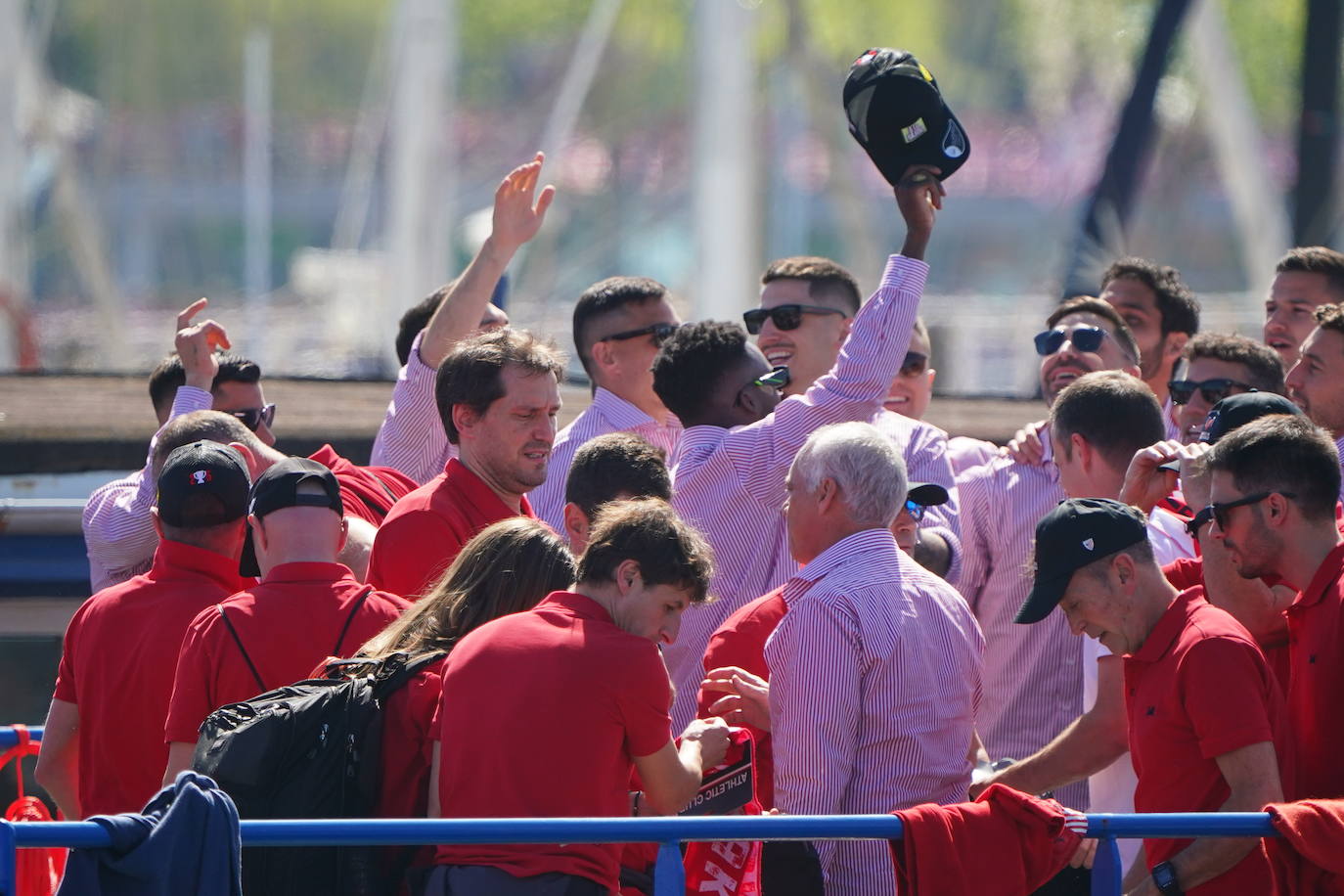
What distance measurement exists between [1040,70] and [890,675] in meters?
34.5

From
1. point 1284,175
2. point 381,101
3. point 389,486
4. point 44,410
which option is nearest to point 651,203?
point 381,101

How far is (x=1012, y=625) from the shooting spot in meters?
4.88

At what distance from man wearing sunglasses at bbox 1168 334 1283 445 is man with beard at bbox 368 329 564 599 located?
2000mm

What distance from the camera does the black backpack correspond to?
3.31m

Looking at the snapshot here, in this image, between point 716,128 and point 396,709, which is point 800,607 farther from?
point 716,128

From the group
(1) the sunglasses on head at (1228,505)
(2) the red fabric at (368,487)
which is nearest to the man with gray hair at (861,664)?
(1) the sunglasses on head at (1228,505)

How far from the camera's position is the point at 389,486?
5145 mm

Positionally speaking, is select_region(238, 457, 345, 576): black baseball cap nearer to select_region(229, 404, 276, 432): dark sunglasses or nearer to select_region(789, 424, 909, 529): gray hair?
select_region(789, 424, 909, 529): gray hair

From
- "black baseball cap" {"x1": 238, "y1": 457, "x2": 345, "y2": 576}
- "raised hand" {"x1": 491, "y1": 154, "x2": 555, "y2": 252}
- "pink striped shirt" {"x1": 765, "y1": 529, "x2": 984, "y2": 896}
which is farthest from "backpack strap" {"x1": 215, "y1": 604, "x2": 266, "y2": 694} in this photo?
"raised hand" {"x1": 491, "y1": 154, "x2": 555, "y2": 252}

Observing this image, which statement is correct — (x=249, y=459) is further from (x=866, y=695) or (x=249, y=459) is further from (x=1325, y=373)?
(x=1325, y=373)

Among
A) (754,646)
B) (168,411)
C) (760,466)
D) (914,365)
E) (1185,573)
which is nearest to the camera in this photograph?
(754,646)

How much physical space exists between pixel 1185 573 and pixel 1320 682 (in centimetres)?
64

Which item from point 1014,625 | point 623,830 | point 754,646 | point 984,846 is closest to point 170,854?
point 623,830

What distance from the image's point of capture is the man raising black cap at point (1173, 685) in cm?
340
